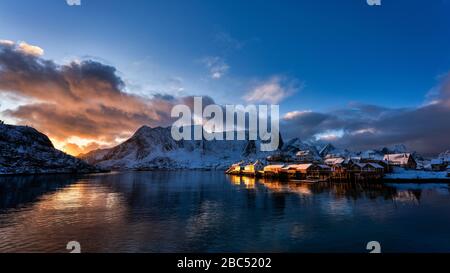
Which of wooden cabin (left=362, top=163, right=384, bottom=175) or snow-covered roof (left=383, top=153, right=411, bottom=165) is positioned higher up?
snow-covered roof (left=383, top=153, right=411, bottom=165)

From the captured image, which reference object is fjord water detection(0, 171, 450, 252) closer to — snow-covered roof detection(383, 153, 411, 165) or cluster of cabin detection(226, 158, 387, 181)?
cluster of cabin detection(226, 158, 387, 181)

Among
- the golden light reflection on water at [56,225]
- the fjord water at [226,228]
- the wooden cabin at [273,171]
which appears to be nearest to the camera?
the fjord water at [226,228]

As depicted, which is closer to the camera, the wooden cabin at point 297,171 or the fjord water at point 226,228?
the fjord water at point 226,228

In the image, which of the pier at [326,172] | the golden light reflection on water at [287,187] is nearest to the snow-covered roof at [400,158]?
the pier at [326,172]

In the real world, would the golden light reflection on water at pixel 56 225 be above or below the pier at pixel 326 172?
below

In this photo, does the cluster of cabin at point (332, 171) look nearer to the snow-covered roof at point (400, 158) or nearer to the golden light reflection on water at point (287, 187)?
the golden light reflection on water at point (287, 187)

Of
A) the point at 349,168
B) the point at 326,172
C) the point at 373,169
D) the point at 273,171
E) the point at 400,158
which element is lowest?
the point at 273,171

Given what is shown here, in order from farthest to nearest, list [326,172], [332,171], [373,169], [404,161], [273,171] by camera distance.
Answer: [273,171]
[404,161]
[326,172]
[332,171]
[373,169]

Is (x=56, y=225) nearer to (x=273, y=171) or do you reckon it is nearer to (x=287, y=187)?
(x=287, y=187)

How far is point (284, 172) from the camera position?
387ft

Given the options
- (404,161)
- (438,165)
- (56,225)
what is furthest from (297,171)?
(56,225)

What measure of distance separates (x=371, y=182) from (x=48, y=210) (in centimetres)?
8744

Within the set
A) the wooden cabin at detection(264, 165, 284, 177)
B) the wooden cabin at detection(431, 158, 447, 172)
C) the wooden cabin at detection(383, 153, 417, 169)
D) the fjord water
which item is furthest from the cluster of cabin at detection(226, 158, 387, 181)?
the fjord water

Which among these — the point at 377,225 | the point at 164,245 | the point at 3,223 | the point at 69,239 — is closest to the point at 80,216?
the point at 3,223
